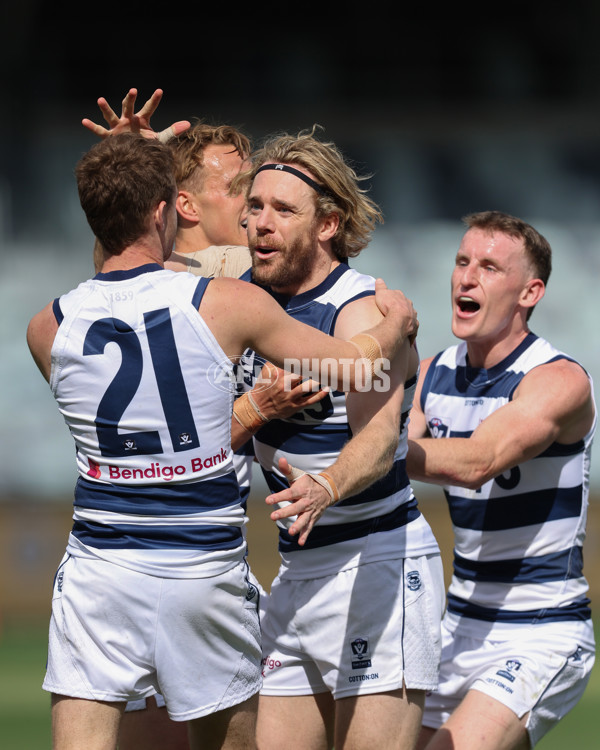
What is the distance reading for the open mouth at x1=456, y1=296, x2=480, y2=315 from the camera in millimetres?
4418

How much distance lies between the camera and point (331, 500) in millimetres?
3000

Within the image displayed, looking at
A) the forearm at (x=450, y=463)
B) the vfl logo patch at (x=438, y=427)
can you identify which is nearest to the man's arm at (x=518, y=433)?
the forearm at (x=450, y=463)

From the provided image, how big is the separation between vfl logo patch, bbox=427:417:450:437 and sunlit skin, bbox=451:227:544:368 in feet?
1.03

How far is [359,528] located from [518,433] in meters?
0.80

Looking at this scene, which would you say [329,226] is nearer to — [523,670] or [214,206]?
[214,206]

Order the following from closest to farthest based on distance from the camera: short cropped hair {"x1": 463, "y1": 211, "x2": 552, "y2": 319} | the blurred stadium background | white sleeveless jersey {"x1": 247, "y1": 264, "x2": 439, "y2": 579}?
1. white sleeveless jersey {"x1": 247, "y1": 264, "x2": 439, "y2": 579}
2. short cropped hair {"x1": 463, "y1": 211, "x2": 552, "y2": 319}
3. the blurred stadium background

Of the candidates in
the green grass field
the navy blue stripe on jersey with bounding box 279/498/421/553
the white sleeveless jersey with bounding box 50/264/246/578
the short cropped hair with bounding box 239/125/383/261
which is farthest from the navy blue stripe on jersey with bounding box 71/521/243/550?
the green grass field

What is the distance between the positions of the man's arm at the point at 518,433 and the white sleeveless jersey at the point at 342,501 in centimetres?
19

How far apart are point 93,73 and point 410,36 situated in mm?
4166

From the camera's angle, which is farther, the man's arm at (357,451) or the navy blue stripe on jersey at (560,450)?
the navy blue stripe on jersey at (560,450)

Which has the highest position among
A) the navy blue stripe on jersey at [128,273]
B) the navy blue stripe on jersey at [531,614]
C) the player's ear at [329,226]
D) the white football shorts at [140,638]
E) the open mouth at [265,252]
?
the player's ear at [329,226]

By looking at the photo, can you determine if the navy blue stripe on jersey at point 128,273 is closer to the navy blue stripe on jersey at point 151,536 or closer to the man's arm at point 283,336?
the man's arm at point 283,336

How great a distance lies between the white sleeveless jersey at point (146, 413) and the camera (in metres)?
2.87

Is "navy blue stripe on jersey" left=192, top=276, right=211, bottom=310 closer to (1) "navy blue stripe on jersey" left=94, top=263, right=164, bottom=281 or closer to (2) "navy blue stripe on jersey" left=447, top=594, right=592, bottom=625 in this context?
(1) "navy blue stripe on jersey" left=94, top=263, right=164, bottom=281
